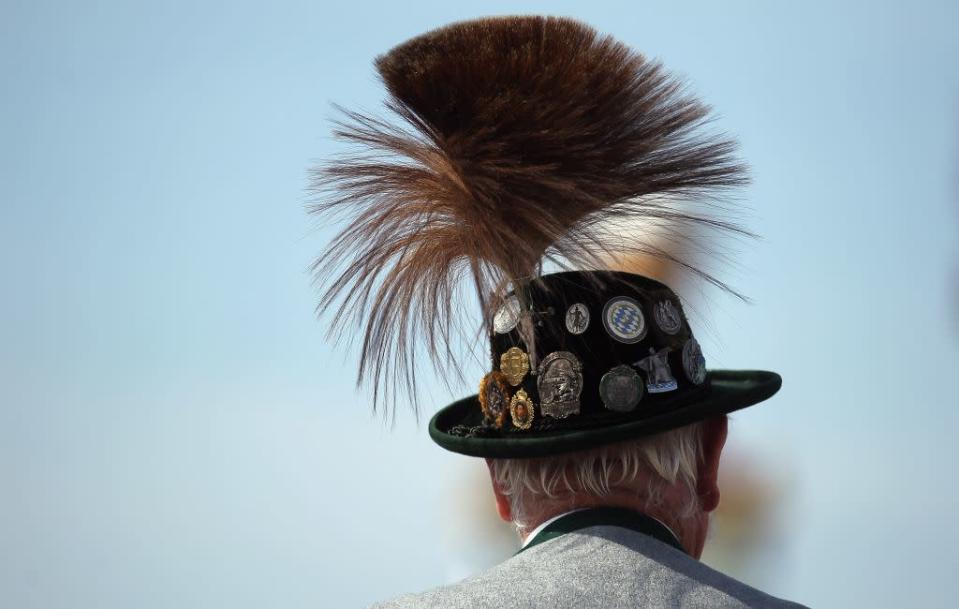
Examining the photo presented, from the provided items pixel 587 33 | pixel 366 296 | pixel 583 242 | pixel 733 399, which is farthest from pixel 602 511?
pixel 587 33

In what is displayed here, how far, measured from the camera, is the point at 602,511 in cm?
339

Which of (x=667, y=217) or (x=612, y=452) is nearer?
(x=612, y=452)

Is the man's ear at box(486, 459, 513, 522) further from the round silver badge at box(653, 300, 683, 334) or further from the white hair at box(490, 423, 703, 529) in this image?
the round silver badge at box(653, 300, 683, 334)

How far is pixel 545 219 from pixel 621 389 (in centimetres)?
53

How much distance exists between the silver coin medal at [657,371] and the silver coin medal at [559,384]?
0.60 ft

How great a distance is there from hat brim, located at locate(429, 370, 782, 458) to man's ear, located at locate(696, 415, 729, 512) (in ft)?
0.26

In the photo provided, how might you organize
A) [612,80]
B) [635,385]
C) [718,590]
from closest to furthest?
[718,590] < [635,385] < [612,80]

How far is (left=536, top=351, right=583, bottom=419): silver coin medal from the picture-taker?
347cm

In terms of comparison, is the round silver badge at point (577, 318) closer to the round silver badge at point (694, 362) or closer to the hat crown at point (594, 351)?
the hat crown at point (594, 351)

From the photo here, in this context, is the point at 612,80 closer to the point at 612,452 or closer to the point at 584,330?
the point at 584,330

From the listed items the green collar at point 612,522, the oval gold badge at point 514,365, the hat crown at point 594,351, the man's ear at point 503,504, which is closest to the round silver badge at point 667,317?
the hat crown at point 594,351

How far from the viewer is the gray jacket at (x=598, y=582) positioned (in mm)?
3184

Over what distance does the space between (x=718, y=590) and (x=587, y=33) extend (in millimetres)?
1673

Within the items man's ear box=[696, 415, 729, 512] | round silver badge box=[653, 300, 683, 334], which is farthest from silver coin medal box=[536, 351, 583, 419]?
man's ear box=[696, 415, 729, 512]
